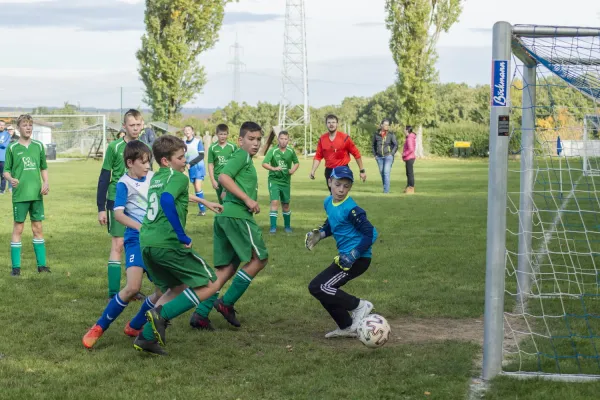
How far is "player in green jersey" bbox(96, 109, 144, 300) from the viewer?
7879mm

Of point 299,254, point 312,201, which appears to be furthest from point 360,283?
point 312,201

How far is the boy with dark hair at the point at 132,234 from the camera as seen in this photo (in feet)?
20.9

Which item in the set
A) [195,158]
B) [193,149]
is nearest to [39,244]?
[195,158]

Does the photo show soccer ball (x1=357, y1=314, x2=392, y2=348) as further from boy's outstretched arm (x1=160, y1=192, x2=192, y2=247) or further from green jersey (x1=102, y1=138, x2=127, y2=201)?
green jersey (x1=102, y1=138, x2=127, y2=201)

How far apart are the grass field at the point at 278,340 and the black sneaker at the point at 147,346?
88 millimetres

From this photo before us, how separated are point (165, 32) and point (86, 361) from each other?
155ft

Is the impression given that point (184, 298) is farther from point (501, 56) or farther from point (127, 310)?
point (501, 56)

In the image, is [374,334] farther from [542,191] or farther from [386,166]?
[386,166]

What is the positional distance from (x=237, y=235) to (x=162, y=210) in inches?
46.3

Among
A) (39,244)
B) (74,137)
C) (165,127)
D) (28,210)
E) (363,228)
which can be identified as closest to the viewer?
(363,228)

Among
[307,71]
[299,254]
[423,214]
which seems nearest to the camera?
[299,254]

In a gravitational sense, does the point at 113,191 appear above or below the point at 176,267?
above

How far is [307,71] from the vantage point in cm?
6444

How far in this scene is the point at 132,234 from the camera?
6.91 meters
